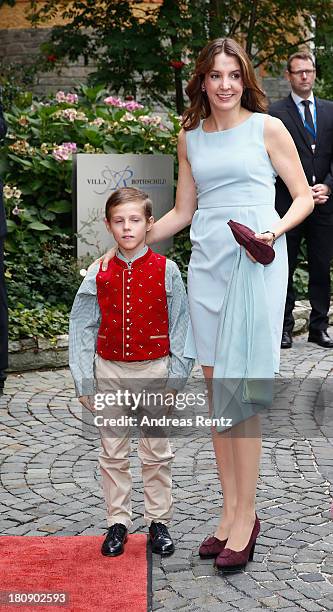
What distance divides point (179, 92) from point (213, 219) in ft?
28.3

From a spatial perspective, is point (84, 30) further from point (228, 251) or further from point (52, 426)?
point (228, 251)

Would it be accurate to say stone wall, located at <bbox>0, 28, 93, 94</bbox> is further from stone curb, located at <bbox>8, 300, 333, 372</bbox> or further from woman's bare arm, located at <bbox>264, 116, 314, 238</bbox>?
woman's bare arm, located at <bbox>264, 116, 314, 238</bbox>

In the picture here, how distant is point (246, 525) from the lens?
401 centimetres

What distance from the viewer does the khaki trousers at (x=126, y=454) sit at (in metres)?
4.19

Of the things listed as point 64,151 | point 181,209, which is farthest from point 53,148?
point 181,209

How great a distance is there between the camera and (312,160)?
26.1 feet

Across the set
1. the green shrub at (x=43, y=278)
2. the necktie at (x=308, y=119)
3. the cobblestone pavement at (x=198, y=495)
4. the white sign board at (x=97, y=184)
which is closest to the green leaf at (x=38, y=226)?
the green shrub at (x=43, y=278)

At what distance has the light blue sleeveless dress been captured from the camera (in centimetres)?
397

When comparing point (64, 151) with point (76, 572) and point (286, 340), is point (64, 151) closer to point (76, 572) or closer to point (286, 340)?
point (286, 340)

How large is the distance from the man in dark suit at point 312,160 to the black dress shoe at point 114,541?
4.05m

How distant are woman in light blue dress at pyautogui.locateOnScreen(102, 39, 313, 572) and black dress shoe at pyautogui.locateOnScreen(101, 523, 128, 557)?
0.41 meters

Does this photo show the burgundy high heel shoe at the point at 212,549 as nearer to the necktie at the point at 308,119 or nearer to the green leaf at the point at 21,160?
the necktie at the point at 308,119

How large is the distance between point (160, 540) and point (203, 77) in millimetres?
1821

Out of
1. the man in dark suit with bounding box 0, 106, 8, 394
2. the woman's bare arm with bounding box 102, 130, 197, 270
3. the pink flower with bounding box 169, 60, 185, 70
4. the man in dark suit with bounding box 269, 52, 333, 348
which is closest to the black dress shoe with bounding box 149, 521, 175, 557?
the woman's bare arm with bounding box 102, 130, 197, 270
